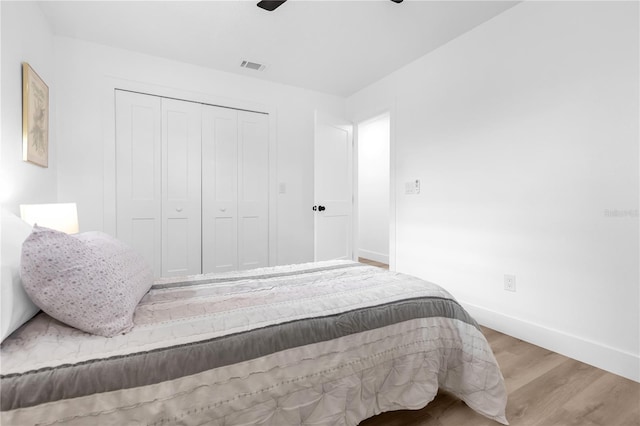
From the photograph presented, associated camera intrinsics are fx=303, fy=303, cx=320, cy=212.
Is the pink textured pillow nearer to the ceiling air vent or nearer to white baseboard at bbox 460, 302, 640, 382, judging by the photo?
white baseboard at bbox 460, 302, 640, 382

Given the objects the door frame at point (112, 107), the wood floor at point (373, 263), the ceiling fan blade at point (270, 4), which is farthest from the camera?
the wood floor at point (373, 263)

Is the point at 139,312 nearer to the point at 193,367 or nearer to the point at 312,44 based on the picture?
the point at 193,367

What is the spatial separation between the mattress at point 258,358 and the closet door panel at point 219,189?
71.3 inches

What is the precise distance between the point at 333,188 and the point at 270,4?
7.33ft

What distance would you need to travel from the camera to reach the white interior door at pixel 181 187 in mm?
3215

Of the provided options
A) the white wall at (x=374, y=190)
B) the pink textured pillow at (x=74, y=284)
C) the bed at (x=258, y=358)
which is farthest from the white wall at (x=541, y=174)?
the pink textured pillow at (x=74, y=284)

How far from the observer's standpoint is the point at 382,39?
112 inches

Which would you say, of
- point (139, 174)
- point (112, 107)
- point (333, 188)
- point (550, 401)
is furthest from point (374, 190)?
point (550, 401)

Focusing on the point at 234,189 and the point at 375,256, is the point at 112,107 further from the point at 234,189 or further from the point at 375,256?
the point at 375,256

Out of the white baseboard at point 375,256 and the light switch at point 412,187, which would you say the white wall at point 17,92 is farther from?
the white baseboard at point 375,256

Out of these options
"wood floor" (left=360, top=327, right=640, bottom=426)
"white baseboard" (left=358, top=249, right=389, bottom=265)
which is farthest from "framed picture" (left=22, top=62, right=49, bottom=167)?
"white baseboard" (left=358, top=249, right=389, bottom=265)

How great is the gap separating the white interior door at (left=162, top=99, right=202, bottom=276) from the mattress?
1745 mm

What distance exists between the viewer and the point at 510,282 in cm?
244

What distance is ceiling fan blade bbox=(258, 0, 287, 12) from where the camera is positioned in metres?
2.18
